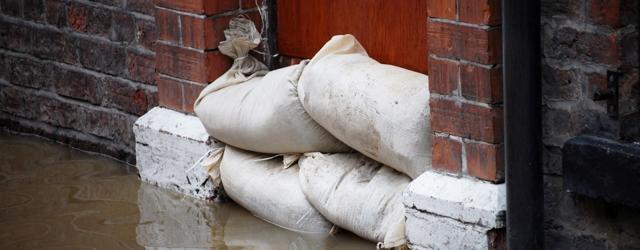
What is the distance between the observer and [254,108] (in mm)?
4195

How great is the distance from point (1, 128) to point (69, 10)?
870mm

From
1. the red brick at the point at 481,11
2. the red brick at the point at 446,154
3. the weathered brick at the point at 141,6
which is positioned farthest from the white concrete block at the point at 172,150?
the red brick at the point at 481,11

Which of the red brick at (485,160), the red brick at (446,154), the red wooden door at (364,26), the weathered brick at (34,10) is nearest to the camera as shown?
the red brick at (485,160)

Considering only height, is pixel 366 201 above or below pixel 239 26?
below

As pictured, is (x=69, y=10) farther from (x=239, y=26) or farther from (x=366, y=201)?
(x=366, y=201)

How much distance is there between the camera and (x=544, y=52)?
3355mm

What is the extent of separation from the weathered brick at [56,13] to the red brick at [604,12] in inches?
103

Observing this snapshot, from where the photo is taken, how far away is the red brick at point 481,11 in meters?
3.39

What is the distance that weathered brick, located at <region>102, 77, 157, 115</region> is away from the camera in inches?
194

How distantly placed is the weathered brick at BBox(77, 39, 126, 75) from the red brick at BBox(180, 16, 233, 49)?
1.79 feet

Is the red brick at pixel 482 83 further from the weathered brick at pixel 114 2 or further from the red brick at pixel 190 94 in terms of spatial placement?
the weathered brick at pixel 114 2

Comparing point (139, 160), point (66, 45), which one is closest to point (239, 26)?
point (139, 160)

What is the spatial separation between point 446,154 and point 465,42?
35cm

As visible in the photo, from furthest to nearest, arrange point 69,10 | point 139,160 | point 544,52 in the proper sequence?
1. point 69,10
2. point 139,160
3. point 544,52
